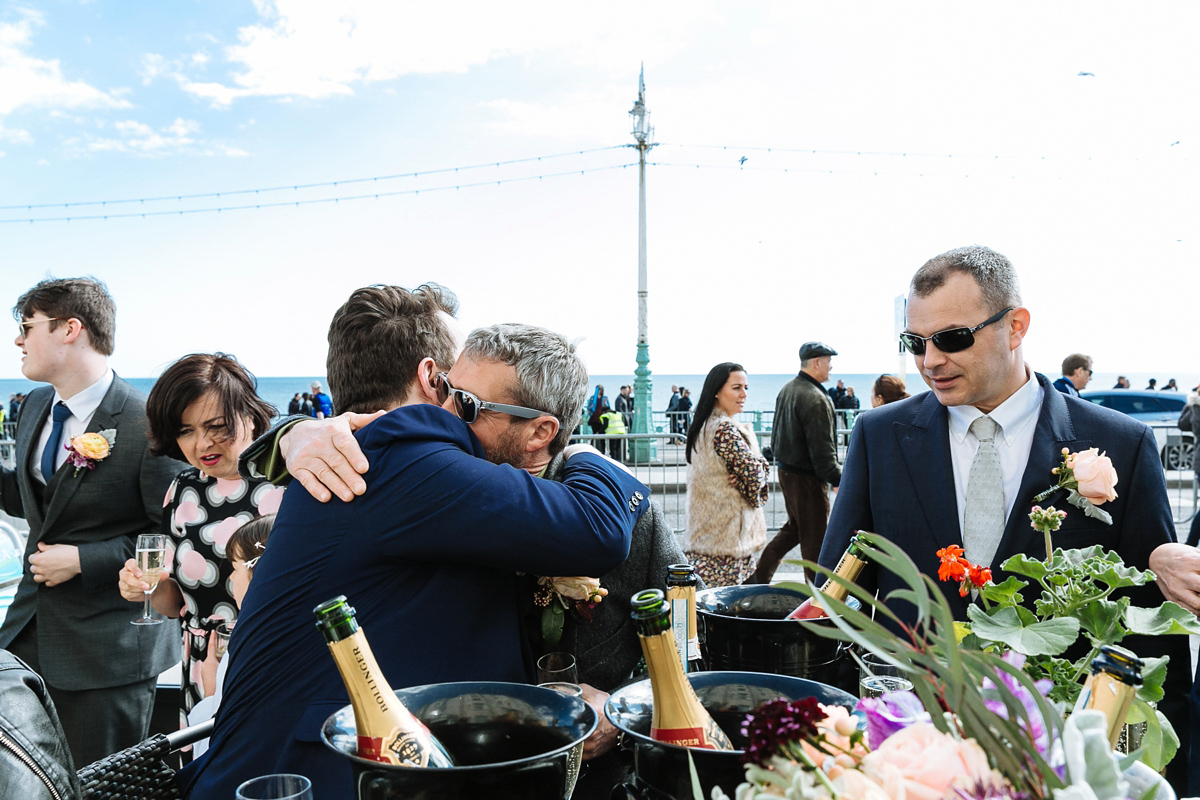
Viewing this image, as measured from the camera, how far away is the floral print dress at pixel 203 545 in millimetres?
2918

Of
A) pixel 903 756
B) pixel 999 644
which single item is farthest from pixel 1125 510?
pixel 903 756

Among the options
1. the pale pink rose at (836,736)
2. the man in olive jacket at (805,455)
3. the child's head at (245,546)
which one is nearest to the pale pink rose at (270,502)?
the child's head at (245,546)

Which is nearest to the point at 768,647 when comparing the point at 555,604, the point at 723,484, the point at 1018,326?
the point at 555,604

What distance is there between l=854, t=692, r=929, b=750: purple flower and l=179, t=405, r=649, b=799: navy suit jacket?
0.82 meters

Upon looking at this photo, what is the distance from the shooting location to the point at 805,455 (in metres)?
6.37

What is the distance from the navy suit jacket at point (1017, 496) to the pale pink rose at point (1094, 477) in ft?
1.62

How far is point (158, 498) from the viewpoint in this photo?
11.6ft

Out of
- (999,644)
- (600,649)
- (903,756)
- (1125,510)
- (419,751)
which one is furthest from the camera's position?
(1125,510)

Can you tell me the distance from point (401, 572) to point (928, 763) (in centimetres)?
112

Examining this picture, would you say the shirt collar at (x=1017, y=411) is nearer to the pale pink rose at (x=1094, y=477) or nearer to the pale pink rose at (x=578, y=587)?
the pale pink rose at (x=1094, y=477)

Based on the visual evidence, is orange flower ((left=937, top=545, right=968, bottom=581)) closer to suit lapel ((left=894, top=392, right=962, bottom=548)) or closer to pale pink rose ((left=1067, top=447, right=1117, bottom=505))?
pale pink rose ((left=1067, top=447, right=1117, bottom=505))

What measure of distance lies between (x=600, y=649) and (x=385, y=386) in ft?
2.84

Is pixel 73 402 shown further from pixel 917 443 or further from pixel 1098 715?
pixel 1098 715

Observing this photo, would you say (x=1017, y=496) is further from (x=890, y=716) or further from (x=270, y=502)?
(x=270, y=502)
